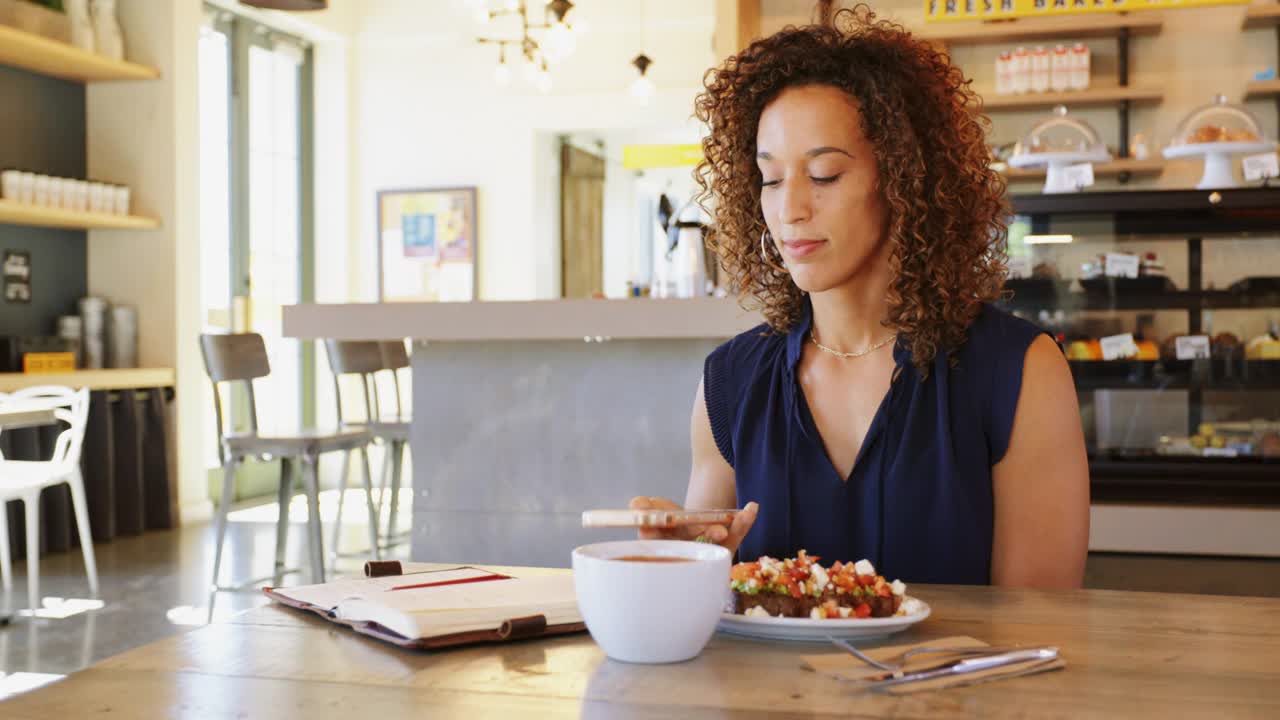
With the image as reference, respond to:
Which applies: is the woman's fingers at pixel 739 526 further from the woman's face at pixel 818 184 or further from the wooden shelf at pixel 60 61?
the wooden shelf at pixel 60 61

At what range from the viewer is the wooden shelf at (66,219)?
565 centimetres

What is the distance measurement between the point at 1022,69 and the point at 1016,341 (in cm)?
426

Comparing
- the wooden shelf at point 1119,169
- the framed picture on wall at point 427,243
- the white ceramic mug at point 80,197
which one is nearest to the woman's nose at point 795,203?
the wooden shelf at point 1119,169

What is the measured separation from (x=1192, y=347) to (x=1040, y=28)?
2230 mm

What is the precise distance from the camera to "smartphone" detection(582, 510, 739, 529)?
3.10 ft

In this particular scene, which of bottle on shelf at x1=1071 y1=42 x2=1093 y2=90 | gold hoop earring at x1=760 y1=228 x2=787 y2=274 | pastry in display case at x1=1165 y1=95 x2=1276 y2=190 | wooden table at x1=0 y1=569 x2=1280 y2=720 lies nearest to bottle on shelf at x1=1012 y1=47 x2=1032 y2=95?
bottle on shelf at x1=1071 y1=42 x2=1093 y2=90

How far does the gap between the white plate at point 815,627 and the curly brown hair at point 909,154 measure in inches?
19.8

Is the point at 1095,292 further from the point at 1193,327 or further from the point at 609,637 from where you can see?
the point at 609,637

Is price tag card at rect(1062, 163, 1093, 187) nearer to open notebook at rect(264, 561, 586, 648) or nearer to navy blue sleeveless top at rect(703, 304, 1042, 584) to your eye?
navy blue sleeveless top at rect(703, 304, 1042, 584)

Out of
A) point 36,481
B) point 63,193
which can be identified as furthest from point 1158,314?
point 63,193

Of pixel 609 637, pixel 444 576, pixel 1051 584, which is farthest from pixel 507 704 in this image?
pixel 1051 584

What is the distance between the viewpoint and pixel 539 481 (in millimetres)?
3055

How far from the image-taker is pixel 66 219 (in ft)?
19.9

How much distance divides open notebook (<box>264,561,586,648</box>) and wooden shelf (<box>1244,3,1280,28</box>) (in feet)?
15.5
